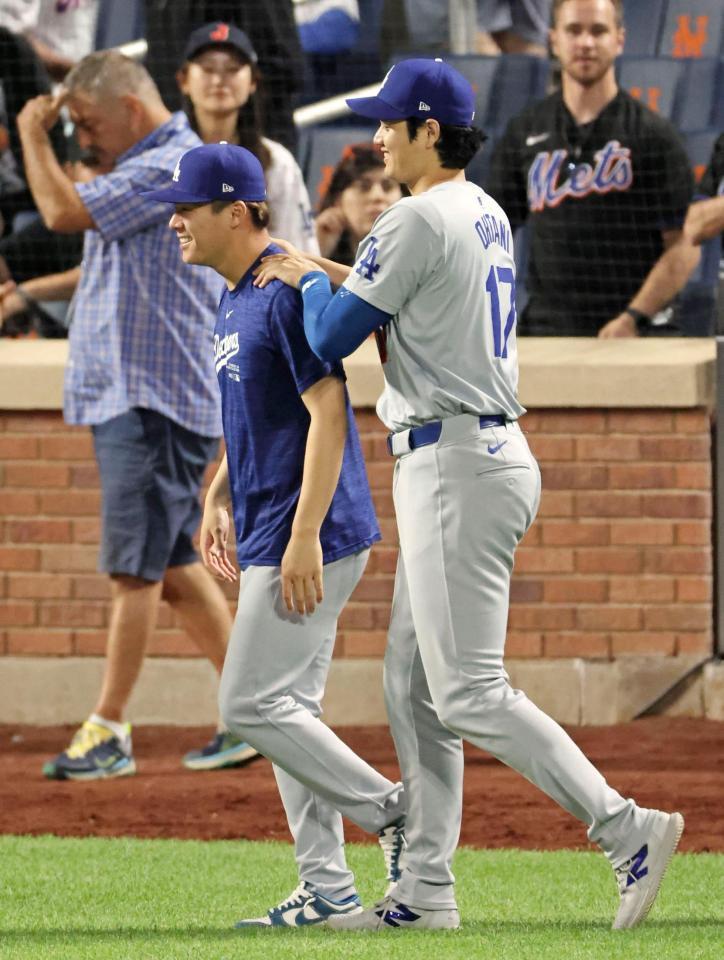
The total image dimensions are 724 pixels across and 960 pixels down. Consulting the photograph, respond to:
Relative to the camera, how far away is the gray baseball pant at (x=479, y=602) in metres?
4.07

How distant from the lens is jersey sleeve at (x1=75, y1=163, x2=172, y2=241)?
6.70m

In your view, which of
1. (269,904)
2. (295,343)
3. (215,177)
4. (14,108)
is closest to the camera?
(295,343)

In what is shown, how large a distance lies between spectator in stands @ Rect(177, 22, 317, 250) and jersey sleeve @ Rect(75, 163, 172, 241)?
53.8 inches

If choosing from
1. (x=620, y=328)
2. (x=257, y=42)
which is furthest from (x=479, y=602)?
(x=257, y=42)

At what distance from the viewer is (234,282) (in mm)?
4480

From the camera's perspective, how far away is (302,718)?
4.24m

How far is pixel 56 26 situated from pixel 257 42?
1.42 m

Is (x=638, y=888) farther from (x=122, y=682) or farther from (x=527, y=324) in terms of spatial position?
(x=527, y=324)

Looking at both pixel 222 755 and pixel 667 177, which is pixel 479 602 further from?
pixel 667 177

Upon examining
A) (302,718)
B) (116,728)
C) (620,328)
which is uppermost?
(620,328)

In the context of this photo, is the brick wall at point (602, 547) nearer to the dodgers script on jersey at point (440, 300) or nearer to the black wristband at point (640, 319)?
the black wristband at point (640, 319)

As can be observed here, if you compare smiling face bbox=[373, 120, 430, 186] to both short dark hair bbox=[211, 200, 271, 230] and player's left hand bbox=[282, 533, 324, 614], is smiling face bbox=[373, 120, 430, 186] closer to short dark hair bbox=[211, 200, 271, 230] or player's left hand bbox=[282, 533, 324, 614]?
short dark hair bbox=[211, 200, 271, 230]

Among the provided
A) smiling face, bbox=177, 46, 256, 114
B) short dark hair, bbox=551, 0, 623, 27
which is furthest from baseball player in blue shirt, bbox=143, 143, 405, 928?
short dark hair, bbox=551, 0, 623, 27

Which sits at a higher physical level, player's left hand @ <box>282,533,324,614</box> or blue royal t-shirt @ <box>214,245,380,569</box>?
blue royal t-shirt @ <box>214,245,380,569</box>
